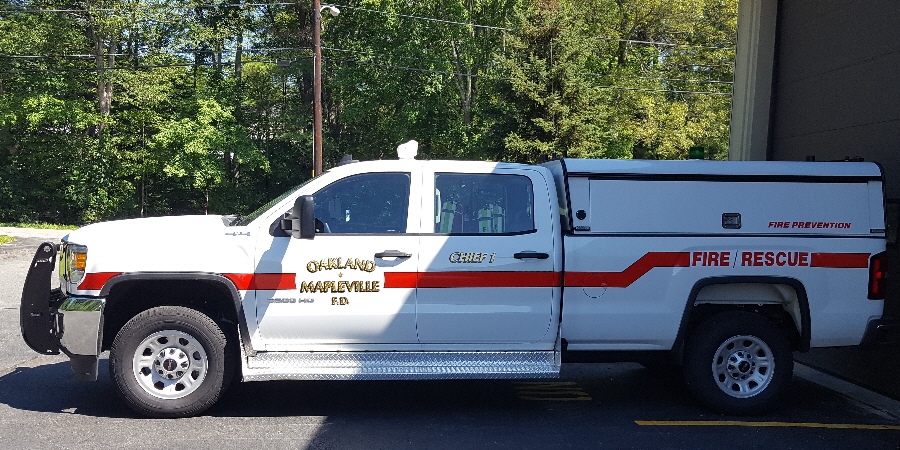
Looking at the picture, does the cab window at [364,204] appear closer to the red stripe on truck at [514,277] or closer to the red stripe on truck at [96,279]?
the red stripe on truck at [514,277]

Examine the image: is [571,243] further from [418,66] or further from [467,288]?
[418,66]

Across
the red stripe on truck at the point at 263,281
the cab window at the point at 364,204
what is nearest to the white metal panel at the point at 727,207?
the cab window at the point at 364,204

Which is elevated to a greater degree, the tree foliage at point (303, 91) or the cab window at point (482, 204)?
the tree foliage at point (303, 91)

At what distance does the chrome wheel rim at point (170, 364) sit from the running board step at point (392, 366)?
40 centimetres

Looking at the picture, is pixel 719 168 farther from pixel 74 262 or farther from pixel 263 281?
pixel 74 262

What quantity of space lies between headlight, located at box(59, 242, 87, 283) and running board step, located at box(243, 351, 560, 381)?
1384mm

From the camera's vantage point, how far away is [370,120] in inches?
1481

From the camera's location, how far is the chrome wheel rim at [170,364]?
5.57 meters

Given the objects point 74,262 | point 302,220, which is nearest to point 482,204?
point 302,220

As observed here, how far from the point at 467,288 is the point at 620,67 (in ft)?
114

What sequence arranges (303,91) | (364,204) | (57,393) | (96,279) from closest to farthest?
(96,279) < (364,204) < (57,393) < (303,91)

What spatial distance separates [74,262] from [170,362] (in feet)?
3.35

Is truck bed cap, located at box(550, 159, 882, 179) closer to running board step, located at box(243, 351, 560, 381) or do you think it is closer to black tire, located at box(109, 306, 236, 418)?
running board step, located at box(243, 351, 560, 381)

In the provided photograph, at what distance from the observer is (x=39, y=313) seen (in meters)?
5.62
